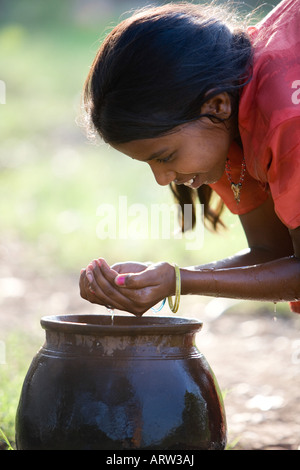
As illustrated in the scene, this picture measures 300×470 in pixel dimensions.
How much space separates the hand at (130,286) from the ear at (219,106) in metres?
0.59

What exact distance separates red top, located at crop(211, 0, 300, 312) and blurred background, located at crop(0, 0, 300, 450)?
41 centimetres

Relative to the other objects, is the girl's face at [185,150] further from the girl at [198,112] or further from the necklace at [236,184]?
the necklace at [236,184]

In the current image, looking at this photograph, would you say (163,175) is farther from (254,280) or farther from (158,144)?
(254,280)

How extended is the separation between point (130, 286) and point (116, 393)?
354 mm

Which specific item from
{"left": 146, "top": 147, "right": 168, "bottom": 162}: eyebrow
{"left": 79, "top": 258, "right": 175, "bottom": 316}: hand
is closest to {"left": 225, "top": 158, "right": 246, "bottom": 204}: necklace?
{"left": 146, "top": 147, "right": 168, "bottom": 162}: eyebrow

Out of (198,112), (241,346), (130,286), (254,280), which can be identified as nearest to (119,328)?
(130,286)

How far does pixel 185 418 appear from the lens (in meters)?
2.49

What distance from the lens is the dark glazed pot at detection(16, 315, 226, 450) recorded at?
7.90ft

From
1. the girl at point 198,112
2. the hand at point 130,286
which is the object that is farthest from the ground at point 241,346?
the hand at point 130,286

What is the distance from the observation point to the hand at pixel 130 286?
2535mm

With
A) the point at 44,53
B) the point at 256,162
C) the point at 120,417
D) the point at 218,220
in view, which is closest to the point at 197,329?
the point at 120,417

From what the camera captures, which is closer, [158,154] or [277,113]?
[277,113]

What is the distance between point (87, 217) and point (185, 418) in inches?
261

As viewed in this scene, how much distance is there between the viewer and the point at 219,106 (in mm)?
2740
